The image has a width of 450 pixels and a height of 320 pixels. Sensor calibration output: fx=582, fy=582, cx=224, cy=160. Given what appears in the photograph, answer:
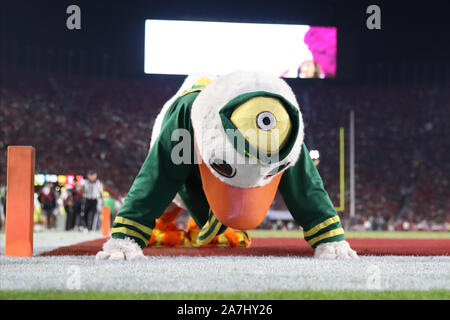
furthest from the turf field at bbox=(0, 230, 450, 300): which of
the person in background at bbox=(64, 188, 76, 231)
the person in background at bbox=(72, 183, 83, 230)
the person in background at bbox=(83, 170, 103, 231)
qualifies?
the person in background at bbox=(64, 188, 76, 231)

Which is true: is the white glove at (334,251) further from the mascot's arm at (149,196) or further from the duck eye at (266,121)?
the duck eye at (266,121)

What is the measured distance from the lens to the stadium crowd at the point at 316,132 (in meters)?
14.0

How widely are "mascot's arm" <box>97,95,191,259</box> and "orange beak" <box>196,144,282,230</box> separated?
0.16 m

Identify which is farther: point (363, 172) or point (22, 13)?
point (363, 172)

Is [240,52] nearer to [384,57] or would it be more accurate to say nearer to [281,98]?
[384,57]

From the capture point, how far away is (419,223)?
1407 cm

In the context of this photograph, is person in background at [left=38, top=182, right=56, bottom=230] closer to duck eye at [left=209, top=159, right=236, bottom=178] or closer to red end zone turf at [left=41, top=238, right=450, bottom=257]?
red end zone turf at [left=41, top=238, right=450, bottom=257]

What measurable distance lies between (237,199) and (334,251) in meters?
0.51

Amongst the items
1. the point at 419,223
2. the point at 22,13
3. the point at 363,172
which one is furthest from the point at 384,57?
the point at 22,13

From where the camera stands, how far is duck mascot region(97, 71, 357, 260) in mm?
1925

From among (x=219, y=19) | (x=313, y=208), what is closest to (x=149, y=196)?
(x=313, y=208)

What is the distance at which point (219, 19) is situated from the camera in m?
14.7

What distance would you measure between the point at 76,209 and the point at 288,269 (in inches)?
325

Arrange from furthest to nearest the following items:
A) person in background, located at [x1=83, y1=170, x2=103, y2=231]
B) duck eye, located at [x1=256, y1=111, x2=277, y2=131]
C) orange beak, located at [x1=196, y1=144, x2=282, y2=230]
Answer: person in background, located at [x1=83, y1=170, x2=103, y2=231] → orange beak, located at [x1=196, y1=144, x2=282, y2=230] → duck eye, located at [x1=256, y1=111, x2=277, y2=131]
